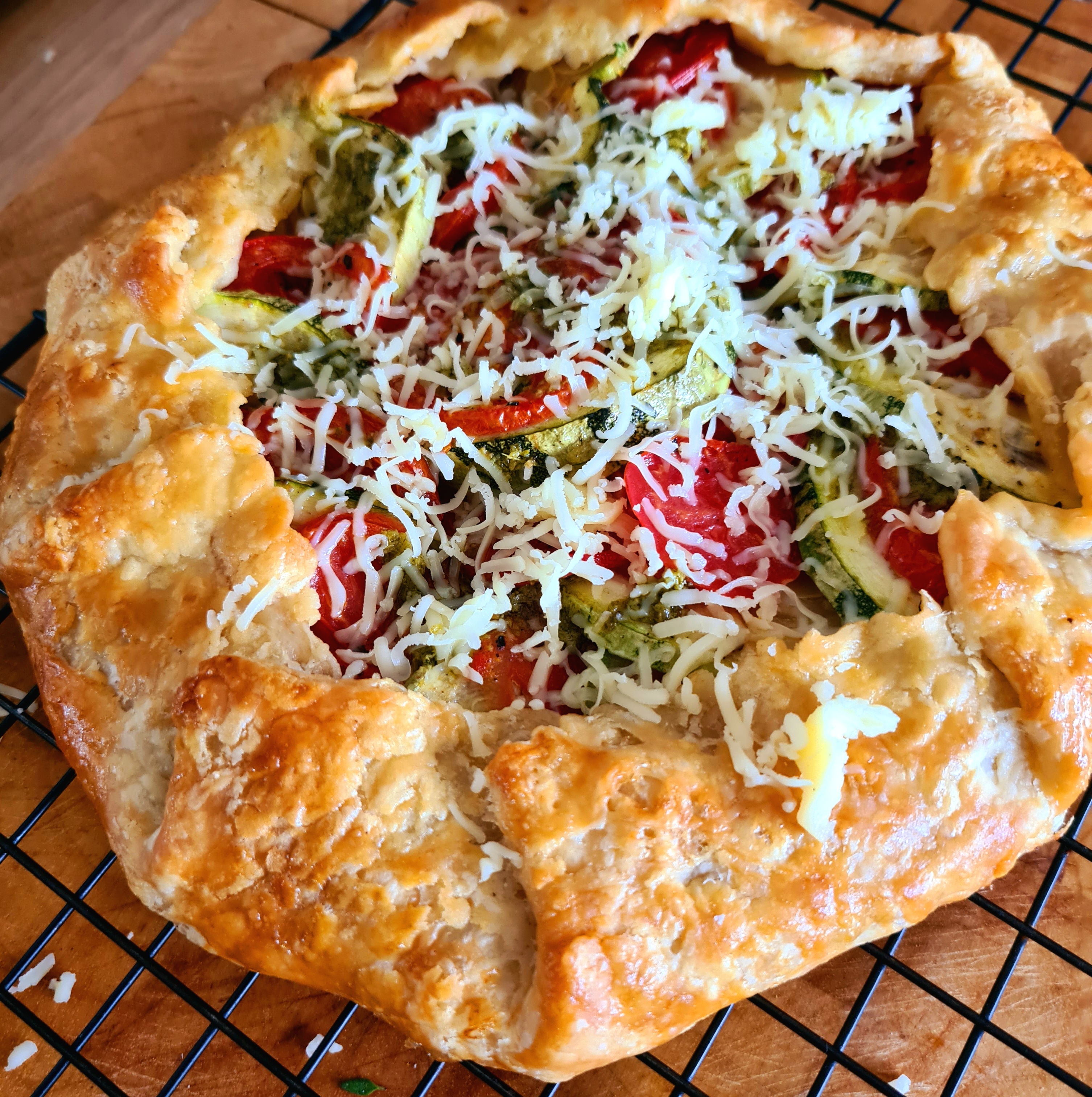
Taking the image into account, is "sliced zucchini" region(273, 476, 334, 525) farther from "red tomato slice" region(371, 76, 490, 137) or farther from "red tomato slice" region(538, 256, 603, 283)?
"red tomato slice" region(371, 76, 490, 137)

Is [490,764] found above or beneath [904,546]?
above

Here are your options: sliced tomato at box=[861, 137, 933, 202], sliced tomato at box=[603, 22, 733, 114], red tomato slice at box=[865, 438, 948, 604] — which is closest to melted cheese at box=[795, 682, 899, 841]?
red tomato slice at box=[865, 438, 948, 604]

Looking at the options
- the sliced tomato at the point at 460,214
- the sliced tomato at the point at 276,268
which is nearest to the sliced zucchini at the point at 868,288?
the sliced tomato at the point at 460,214

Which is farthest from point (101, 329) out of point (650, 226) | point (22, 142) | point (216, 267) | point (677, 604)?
point (22, 142)

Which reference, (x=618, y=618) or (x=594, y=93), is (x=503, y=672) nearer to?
(x=618, y=618)

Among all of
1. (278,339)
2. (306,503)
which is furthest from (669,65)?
(306,503)

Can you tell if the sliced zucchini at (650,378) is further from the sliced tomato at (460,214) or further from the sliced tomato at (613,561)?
the sliced tomato at (460,214)
